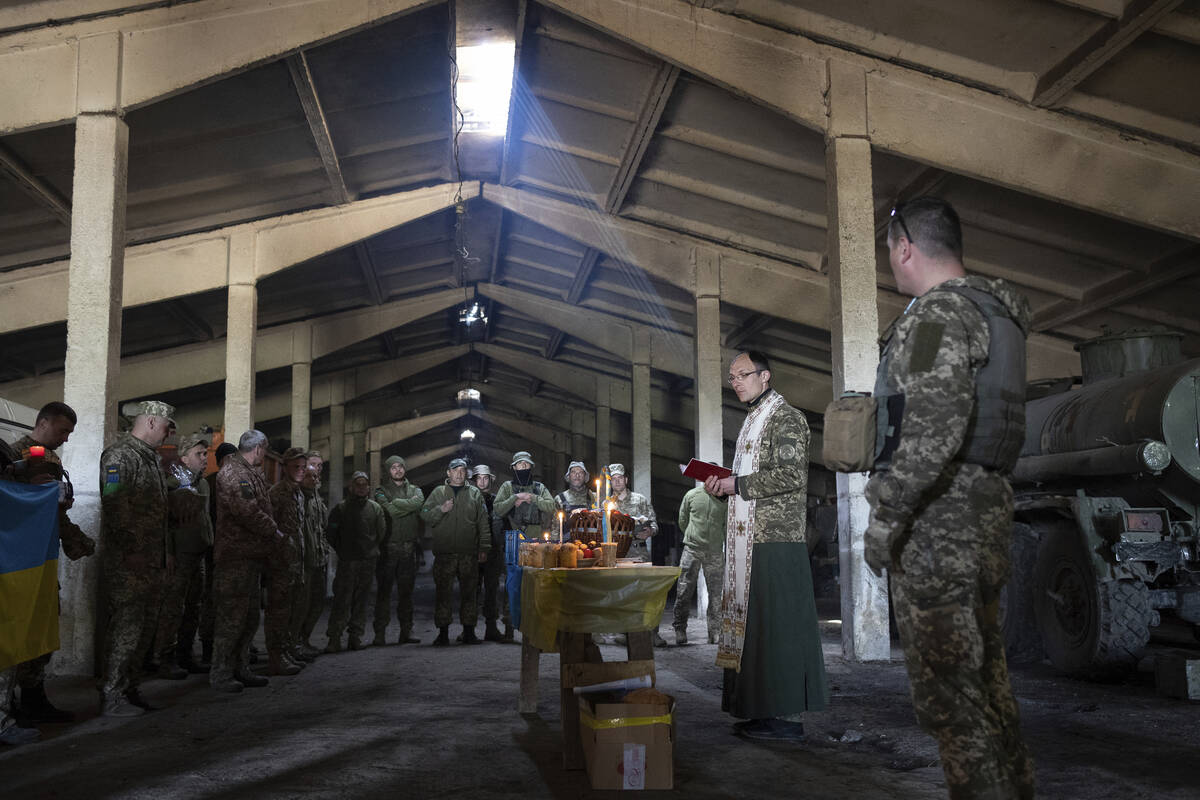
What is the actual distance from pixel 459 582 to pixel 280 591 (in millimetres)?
2752

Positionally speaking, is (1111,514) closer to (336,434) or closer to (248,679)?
(248,679)

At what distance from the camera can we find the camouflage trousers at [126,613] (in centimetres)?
576

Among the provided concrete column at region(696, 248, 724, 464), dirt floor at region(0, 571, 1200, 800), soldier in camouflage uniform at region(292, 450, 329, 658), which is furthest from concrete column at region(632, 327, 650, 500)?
dirt floor at region(0, 571, 1200, 800)

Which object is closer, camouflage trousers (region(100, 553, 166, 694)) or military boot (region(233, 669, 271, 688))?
camouflage trousers (region(100, 553, 166, 694))

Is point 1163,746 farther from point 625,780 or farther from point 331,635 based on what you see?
point 331,635

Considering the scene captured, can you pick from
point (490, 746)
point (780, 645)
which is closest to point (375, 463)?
point (490, 746)

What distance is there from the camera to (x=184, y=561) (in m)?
7.54

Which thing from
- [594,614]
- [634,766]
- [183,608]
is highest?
[594,614]

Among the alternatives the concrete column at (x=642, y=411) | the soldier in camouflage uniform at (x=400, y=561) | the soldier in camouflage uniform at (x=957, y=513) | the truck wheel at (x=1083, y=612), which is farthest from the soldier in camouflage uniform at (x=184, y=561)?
the concrete column at (x=642, y=411)

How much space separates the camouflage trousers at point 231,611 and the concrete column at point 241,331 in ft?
18.4

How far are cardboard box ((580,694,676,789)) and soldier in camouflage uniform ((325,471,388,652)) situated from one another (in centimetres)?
609

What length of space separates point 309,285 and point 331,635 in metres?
7.56

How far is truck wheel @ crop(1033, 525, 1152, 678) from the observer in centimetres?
677

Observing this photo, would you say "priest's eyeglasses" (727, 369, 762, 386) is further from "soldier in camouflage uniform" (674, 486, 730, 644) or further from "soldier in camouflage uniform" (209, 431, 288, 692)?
"soldier in camouflage uniform" (674, 486, 730, 644)
